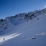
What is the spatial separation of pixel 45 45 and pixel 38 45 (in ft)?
3.37

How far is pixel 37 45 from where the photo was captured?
10719mm

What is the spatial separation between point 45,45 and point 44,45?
0.47ft

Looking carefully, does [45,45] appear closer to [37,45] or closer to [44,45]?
[44,45]

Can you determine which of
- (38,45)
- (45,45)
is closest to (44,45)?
(45,45)

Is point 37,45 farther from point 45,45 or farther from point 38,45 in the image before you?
point 45,45

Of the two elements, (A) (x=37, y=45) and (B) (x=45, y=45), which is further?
(A) (x=37, y=45)

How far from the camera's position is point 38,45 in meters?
10.6

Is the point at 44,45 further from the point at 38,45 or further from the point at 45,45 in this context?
the point at 38,45

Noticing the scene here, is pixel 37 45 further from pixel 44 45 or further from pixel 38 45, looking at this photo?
pixel 44 45

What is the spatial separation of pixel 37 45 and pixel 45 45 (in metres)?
1.17

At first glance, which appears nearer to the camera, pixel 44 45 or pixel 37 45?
pixel 44 45

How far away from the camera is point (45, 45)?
9938 mm

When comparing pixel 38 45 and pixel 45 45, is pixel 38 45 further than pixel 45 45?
Yes
